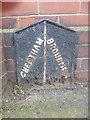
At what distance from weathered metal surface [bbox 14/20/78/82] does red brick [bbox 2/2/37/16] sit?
Answer: 110mm

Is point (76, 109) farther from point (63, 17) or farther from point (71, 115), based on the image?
point (63, 17)

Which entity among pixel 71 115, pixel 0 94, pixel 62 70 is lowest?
pixel 71 115

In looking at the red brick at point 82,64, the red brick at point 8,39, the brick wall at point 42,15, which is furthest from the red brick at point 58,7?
the red brick at point 82,64

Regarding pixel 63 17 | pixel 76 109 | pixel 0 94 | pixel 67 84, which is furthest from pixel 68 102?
pixel 63 17

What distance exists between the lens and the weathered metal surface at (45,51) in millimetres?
1934

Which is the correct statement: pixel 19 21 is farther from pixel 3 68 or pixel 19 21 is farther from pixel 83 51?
pixel 83 51

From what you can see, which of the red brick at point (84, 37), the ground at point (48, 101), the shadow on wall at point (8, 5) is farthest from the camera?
the red brick at point (84, 37)

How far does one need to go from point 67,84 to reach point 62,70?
0.12 m

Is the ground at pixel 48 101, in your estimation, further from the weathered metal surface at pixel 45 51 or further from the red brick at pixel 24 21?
the red brick at pixel 24 21

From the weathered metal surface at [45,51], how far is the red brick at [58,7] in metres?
0.08

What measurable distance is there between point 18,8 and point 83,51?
0.60 metres

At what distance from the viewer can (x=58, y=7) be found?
1.90 metres

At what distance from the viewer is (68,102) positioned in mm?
1871

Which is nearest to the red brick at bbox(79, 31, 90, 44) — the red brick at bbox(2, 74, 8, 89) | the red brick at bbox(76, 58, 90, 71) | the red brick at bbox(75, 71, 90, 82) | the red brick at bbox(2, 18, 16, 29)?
the red brick at bbox(76, 58, 90, 71)
